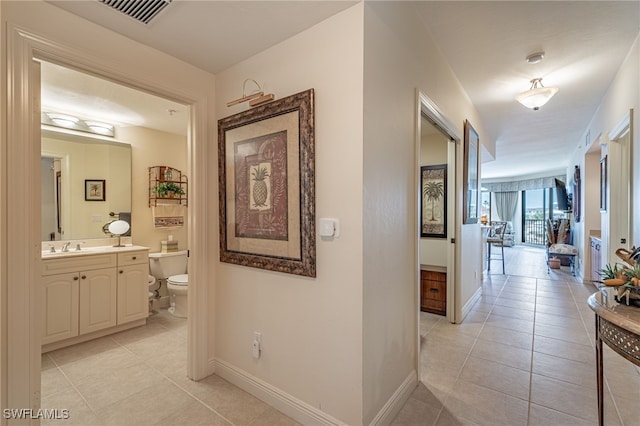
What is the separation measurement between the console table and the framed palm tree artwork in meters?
2.36

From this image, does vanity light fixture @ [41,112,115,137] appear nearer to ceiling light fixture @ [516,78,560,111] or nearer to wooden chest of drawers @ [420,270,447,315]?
wooden chest of drawers @ [420,270,447,315]

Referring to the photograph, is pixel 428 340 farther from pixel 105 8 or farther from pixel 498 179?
pixel 498 179

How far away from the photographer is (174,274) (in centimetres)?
381

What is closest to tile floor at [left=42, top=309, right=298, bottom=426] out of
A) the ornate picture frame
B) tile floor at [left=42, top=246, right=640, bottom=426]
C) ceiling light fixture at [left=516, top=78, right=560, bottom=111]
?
tile floor at [left=42, top=246, right=640, bottom=426]

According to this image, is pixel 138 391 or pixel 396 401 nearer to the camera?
pixel 396 401

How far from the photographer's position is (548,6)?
1890mm

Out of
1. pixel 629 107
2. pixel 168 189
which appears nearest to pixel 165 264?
pixel 168 189

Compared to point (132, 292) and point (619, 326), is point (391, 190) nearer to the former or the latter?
point (619, 326)

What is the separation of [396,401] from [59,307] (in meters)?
3.04

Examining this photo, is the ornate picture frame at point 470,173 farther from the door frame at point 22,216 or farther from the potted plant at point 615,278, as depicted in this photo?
the door frame at point 22,216

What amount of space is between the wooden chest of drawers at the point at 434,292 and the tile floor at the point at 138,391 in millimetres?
2324

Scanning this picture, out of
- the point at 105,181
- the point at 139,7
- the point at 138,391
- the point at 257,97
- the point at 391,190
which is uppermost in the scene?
the point at 139,7

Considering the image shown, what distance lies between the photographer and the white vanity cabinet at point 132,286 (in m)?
3.08

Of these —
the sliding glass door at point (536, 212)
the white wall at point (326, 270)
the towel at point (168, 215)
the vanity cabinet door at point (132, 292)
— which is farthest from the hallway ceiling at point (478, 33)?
the sliding glass door at point (536, 212)
